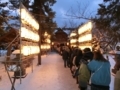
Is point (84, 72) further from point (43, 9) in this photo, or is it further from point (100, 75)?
point (43, 9)

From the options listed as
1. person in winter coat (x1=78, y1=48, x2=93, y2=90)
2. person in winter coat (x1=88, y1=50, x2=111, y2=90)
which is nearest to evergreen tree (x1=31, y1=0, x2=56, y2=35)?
person in winter coat (x1=78, y1=48, x2=93, y2=90)

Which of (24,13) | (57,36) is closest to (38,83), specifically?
(24,13)

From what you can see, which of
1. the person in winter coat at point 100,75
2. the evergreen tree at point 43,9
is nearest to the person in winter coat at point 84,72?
the person in winter coat at point 100,75

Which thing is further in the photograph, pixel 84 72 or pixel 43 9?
pixel 43 9

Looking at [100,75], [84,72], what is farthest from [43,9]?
[100,75]

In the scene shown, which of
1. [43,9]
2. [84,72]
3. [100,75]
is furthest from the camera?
[43,9]

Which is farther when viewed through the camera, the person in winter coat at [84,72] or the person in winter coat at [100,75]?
the person in winter coat at [84,72]

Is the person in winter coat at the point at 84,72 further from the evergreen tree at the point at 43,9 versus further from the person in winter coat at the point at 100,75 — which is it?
the evergreen tree at the point at 43,9

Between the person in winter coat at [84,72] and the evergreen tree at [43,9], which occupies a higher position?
the evergreen tree at [43,9]

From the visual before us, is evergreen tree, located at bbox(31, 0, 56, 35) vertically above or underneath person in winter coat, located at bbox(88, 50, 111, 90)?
above

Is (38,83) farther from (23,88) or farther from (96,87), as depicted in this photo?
(96,87)

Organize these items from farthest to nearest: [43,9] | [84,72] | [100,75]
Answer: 1. [43,9]
2. [84,72]
3. [100,75]

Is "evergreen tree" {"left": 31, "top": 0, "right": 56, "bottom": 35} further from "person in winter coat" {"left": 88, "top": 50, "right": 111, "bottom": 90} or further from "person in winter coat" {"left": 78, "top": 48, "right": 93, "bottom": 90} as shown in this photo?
"person in winter coat" {"left": 88, "top": 50, "right": 111, "bottom": 90}

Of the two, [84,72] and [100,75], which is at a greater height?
[100,75]
